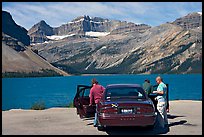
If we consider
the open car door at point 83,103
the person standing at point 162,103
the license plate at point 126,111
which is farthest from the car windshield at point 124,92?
the open car door at point 83,103

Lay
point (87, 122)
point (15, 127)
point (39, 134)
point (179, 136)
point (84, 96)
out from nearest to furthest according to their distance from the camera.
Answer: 1. point (179, 136)
2. point (39, 134)
3. point (15, 127)
4. point (87, 122)
5. point (84, 96)

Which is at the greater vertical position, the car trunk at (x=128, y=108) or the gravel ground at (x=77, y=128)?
the car trunk at (x=128, y=108)

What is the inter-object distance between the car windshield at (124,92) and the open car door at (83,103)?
7.74 ft

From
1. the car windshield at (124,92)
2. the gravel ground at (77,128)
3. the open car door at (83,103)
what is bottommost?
→ the gravel ground at (77,128)

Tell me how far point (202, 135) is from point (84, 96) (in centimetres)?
643

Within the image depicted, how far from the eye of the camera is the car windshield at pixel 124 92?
12637 mm

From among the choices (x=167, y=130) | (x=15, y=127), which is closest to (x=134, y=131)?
(x=167, y=130)

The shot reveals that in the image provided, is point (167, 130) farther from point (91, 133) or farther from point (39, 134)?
point (39, 134)

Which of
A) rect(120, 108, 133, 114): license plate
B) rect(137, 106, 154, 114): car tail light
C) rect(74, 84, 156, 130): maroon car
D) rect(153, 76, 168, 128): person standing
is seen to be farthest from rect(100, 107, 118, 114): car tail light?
rect(153, 76, 168, 128): person standing

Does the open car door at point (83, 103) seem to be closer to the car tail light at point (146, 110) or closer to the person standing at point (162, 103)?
the person standing at point (162, 103)

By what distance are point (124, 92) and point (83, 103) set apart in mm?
3358

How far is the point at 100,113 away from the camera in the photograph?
466 inches

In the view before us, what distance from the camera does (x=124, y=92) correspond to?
13109mm

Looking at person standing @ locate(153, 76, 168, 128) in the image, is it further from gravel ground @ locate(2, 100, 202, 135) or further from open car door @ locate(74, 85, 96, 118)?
open car door @ locate(74, 85, 96, 118)
